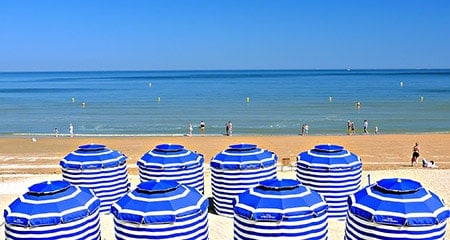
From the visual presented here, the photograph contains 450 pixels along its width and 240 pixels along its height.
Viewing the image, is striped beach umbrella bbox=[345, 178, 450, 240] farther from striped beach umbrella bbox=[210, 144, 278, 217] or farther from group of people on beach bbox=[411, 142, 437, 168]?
group of people on beach bbox=[411, 142, 437, 168]

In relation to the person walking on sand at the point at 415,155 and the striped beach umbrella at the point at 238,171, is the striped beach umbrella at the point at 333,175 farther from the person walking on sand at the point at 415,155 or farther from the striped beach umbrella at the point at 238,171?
the person walking on sand at the point at 415,155

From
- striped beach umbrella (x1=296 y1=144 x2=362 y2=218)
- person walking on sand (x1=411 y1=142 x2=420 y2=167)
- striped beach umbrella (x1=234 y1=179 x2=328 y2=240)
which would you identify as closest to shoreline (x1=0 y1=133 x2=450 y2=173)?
person walking on sand (x1=411 y1=142 x2=420 y2=167)

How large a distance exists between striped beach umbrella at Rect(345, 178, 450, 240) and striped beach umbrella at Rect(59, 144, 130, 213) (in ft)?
21.0

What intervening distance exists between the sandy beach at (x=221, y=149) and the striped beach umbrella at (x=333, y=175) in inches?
19.7

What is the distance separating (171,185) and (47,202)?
2.16 metres

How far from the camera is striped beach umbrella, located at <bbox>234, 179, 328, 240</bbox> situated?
8.41m

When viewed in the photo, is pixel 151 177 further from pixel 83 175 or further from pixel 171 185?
pixel 171 185

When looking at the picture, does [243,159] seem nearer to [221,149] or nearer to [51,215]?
[51,215]

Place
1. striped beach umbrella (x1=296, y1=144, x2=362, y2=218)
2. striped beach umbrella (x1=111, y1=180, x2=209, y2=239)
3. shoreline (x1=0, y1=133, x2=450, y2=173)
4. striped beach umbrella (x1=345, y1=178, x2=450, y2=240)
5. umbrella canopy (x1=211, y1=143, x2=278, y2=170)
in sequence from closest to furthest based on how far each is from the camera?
striped beach umbrella (x1=345, y1=178, x2=450, y2=240), striped beach umbrella (x1=111, y1=180, x2=209, y2=239), striped beach umbrella (x1=296, y1=144, x2=362, y2=218), umbrella canopy (x1=211, y1=143, x2=278, y2=170), shoreline (x1=0, y1=133, x2=450, y2=173)

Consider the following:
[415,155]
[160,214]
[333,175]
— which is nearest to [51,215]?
[160,214]

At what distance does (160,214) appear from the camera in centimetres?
831

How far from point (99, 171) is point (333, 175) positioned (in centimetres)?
566

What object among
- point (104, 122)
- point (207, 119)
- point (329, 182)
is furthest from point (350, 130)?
point (329, 182)

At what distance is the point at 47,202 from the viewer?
8.83 meters
